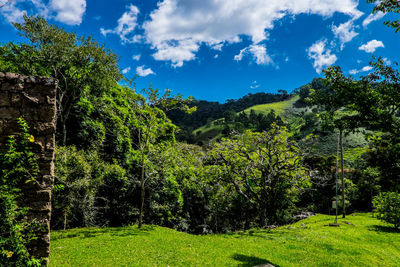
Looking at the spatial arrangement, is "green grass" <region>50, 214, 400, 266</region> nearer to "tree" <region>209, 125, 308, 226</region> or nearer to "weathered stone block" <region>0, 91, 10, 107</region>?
"tree" <region>209, 125, 308, 226</region>

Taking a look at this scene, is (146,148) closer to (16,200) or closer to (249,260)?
(249,260)

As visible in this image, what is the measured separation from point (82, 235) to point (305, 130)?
132285mm

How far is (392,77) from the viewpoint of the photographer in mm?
9312

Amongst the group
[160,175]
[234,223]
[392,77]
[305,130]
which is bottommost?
[234,223]

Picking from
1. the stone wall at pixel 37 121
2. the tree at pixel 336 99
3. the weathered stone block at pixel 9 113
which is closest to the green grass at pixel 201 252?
the stone wall at pixel 37 121

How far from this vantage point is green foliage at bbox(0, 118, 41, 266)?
19.5 ft

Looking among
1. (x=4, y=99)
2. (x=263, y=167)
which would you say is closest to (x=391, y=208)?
(x=263, y=167)

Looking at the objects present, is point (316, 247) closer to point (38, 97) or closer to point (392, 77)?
point (392, 77)

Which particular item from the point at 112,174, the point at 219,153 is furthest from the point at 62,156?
the point at 219,153

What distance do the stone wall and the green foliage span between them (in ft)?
0.60

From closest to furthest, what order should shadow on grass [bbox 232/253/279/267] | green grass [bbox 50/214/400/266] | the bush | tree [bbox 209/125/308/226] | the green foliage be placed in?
the green foliage, green grass [bbox 50/214/400/266], shadow on grass [bbox 232/253/279/267], tree [bbox 209/125/308/226], the bush

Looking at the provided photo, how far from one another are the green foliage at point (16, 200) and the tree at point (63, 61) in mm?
17986

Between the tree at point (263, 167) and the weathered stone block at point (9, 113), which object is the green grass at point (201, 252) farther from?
the weathered stone block at point (9, 113)

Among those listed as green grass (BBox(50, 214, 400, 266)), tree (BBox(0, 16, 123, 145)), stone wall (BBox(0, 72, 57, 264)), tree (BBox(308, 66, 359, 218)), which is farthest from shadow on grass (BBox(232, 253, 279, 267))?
tree (BBox(0, 16, 123, 145))
